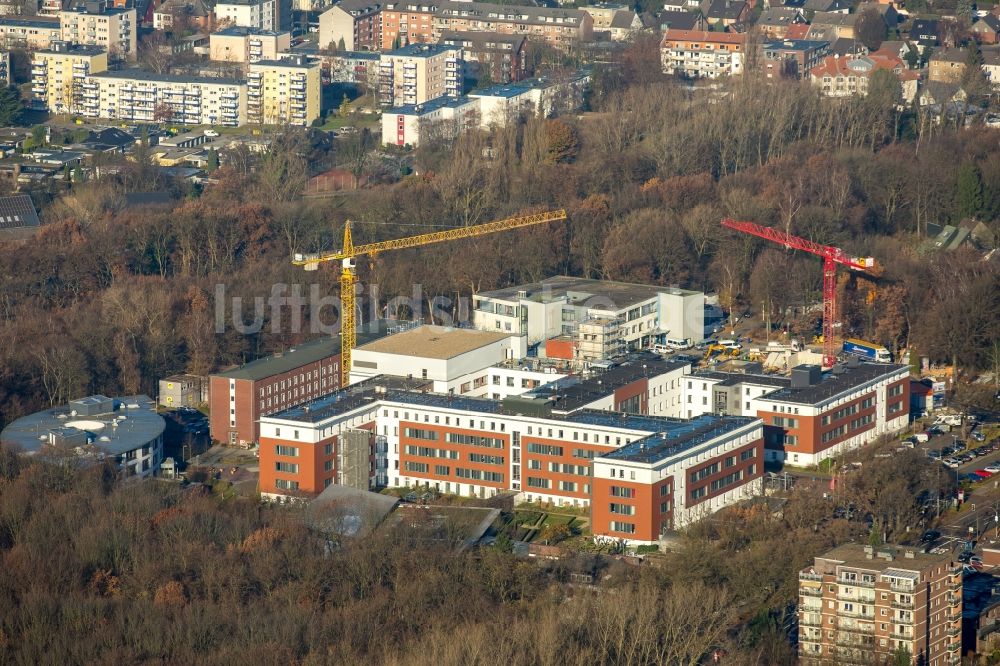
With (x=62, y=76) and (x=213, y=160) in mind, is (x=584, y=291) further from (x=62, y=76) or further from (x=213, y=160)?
(x=62, y=76)

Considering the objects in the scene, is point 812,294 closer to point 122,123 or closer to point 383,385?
point 383,385

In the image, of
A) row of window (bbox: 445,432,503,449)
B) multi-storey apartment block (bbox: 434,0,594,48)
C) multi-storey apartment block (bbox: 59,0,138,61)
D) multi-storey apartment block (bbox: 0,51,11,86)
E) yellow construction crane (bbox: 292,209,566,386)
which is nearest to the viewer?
row of window (bbox: 445,432,503,449)

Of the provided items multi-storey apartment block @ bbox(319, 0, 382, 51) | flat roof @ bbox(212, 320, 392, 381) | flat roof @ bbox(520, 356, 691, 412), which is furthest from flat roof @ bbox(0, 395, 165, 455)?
multi-storey apartment block @ bbox(319, 0, 382, 51)

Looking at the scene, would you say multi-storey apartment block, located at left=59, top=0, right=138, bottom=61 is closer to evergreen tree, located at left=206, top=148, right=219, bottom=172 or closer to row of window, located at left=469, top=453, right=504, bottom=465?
evergreen tree, located at left=206, top=148, right=219, bottom=172

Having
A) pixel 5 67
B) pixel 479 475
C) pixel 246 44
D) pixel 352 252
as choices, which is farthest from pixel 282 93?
pixel 479 475

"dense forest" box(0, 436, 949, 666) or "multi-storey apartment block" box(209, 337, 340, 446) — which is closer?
"dense forest" box(0, 436, 949, 666)

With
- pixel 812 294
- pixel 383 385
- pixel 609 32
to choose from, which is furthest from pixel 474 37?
pixel 383 385
